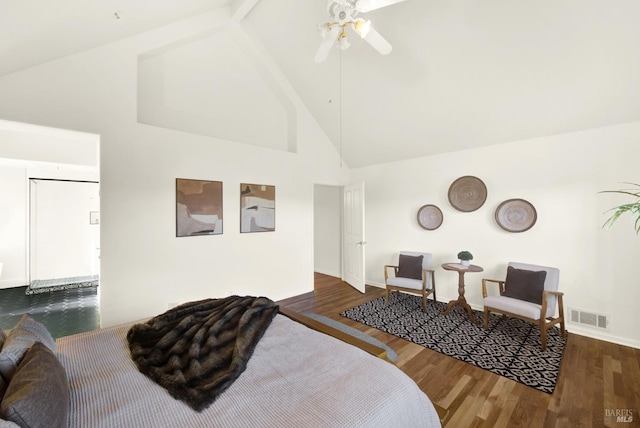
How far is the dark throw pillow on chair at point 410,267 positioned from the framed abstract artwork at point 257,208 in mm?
2084

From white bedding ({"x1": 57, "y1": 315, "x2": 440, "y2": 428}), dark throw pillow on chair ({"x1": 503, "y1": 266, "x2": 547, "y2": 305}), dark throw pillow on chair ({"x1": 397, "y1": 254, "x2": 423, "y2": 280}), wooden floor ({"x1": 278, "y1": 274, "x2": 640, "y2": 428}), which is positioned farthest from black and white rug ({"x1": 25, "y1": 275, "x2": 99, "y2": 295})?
dark throw pillow on chair ({"x1": 503, "y1": 266, "x2": 547, "y2": 305})

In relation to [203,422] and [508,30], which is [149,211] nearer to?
[203,422]

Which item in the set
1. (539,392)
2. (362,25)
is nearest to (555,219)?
(539,392)

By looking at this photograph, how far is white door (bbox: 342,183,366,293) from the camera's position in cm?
435

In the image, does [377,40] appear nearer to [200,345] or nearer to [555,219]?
[200,345]

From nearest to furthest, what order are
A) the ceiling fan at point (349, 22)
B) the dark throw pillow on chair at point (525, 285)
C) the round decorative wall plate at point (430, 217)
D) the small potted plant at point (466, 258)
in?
1. the ceiling fan at point (349, 22)
2. the dark throw pillow on chair at point (525, 285)
3. the small potted plant at point (466, 258)
4. the round decorative wall plate at point (430, 217)

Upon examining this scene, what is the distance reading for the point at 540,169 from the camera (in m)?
3.20

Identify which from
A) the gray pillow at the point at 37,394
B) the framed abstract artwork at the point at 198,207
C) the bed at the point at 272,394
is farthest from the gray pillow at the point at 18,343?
the framed abstract artwork at the point at 198,207

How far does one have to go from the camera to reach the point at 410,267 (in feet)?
12.9

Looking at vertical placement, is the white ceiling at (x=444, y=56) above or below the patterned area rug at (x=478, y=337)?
above

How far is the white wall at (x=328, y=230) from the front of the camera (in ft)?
18.4

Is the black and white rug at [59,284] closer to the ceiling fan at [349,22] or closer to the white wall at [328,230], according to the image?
the white wall at [328,230]

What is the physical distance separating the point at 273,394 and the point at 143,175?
277cm

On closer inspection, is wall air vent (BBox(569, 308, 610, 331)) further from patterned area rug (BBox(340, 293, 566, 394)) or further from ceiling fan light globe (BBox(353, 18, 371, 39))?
ceiling fan light globe (BBox(353, 18, 371, 39))
